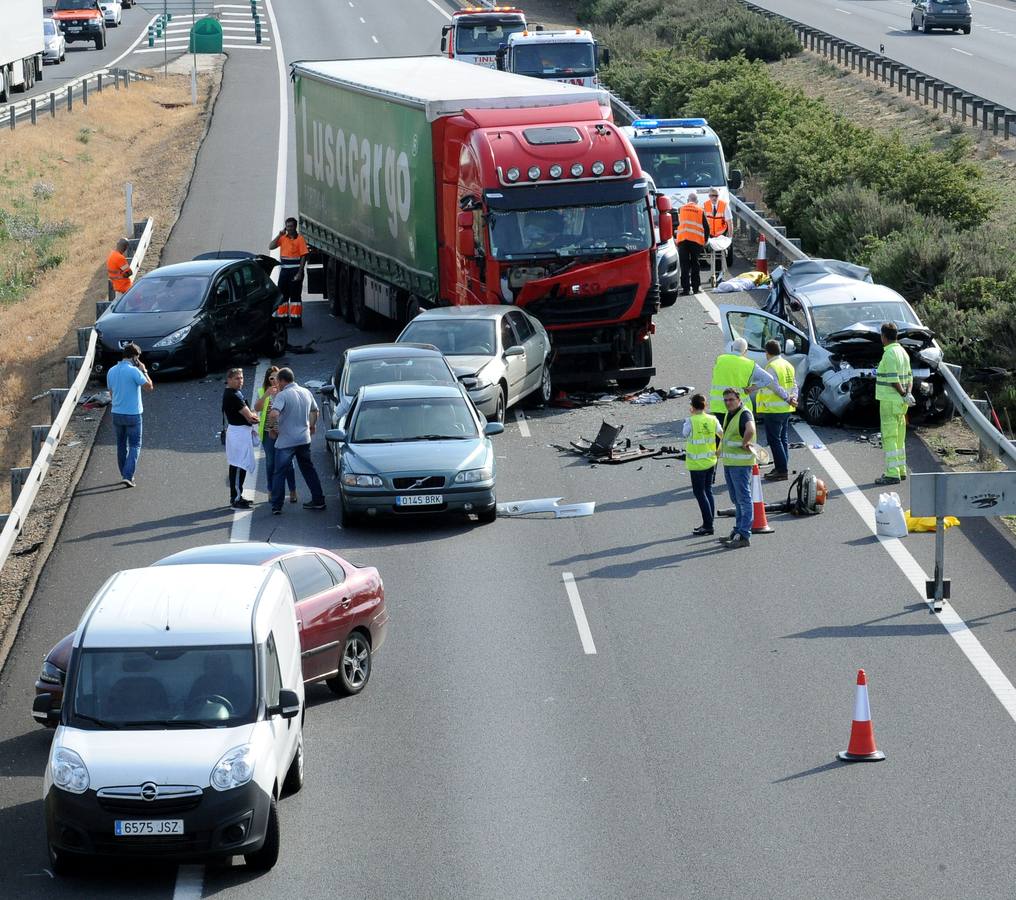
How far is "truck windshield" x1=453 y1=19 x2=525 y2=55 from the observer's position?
49.9 metres

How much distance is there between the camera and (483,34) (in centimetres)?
5028

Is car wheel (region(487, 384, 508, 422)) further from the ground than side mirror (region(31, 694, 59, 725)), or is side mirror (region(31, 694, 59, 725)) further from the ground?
side mirror (region(31, 694, 59, 725))

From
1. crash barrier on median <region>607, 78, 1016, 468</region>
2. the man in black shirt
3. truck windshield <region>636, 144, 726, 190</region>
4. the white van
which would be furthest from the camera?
truck windshield <region>636, 144, 726, 190</region>

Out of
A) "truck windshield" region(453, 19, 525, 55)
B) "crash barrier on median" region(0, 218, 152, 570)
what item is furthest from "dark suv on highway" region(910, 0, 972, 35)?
"crash barrier on median" region(0, 218, 152, 570)

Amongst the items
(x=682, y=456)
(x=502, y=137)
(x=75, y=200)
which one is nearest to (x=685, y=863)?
(x=682, y=456)

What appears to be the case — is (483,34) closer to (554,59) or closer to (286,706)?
(554,59)

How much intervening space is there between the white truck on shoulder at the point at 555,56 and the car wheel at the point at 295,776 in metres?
33.7

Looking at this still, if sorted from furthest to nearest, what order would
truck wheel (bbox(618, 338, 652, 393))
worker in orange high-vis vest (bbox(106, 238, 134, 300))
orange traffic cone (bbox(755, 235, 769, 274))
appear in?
1. orange traffic cone (bbox(755, 235, 769, 274))
2. worker in orange high-vis vest (bbox(106, 238, 134, 300))
3. truck wheel (bbox(618, 338, 652, 393))

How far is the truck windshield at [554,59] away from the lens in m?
43.8

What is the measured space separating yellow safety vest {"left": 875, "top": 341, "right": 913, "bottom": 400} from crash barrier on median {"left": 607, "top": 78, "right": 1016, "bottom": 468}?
0.97 m

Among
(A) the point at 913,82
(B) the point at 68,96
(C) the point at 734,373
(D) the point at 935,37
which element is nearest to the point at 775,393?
(C) the point at 734,373

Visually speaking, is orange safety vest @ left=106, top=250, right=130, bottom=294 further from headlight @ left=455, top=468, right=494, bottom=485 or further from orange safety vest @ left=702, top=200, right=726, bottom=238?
headlight @ left=455, top=468, right=494, bottom=485

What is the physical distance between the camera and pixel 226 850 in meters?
10.5

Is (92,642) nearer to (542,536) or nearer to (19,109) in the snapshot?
(542,536)
